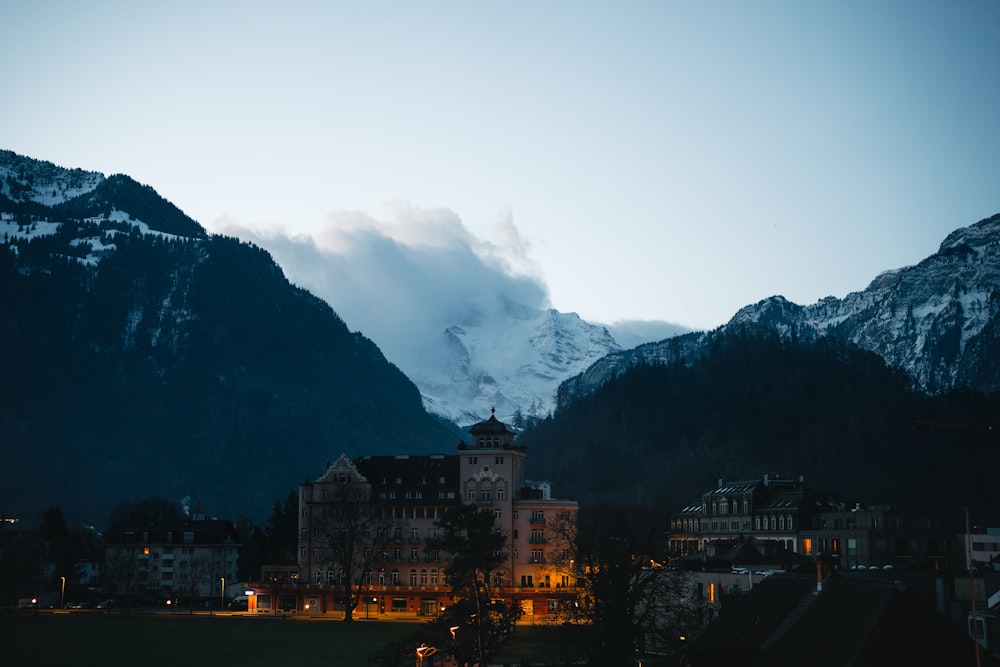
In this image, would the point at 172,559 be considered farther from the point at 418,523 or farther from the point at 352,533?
the point at 352,533

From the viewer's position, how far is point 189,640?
116125mm

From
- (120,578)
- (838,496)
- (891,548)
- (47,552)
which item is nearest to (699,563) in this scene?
(891,548)

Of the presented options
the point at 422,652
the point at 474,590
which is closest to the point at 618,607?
the point at 422,652

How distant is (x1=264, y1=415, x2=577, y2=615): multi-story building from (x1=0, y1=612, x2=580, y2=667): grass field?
46.5 ft

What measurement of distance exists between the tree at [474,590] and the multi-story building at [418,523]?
50.7 metres

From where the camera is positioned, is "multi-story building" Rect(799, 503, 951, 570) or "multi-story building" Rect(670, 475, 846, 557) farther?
"multi-story building" Rect(670, 475, 846, 557)

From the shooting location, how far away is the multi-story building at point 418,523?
153500 millimetres

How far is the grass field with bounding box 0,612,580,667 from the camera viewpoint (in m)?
98.4

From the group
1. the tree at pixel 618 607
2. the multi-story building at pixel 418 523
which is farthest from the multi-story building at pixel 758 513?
the tree at pixel 618 607

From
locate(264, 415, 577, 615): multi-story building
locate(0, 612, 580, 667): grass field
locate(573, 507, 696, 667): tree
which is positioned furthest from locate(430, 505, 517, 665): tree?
locate(264, 415, 577, 615): multi-story building

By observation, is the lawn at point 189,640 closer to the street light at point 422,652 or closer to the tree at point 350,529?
the tree at point 350,529

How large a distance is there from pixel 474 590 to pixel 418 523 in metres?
67.4

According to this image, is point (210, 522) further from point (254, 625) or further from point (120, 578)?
point (254, 625)

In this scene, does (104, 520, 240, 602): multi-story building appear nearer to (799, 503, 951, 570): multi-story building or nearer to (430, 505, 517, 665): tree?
(799, 503, 951, 570): multi-story building
